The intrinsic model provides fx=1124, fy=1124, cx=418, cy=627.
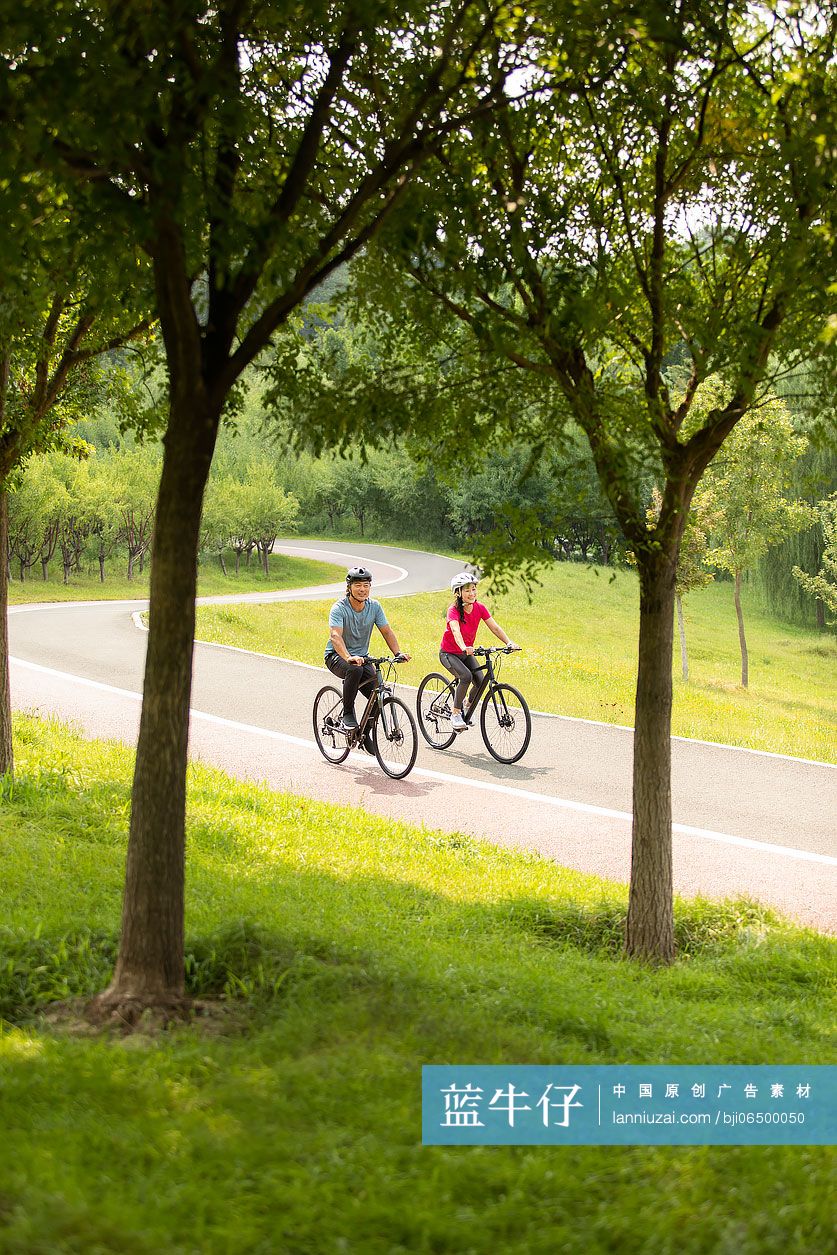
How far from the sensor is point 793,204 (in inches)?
236

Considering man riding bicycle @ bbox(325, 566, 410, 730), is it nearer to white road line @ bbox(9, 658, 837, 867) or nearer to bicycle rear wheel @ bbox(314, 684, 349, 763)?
bicycle rear wheel @ bbox(314, 684, 349, 763)

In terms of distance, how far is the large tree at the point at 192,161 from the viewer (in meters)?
4.25

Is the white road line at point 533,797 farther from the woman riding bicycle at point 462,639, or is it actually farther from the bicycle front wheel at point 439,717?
the woman riding bicycle at point 462,639

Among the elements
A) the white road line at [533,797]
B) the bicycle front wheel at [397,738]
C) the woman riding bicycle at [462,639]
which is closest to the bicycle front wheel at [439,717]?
the woman riding bicycle at [462,639]

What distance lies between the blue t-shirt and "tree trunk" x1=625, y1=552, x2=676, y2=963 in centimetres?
496

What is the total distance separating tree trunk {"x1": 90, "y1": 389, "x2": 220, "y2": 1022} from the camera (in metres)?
5.07

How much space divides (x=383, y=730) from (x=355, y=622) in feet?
4.18

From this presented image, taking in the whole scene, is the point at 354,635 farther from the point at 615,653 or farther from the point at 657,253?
the point at 615,653

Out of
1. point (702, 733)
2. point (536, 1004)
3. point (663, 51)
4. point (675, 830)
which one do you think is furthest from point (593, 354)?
point (702, 733)

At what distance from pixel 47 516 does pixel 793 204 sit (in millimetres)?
40404

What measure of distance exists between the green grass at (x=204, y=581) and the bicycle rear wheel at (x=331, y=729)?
2382 cm

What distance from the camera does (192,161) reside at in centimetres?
481

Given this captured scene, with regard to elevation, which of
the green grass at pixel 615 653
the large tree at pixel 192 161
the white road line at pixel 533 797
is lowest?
the green grass at pixel 615 653

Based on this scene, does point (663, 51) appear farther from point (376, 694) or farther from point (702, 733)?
point (702, 733)
